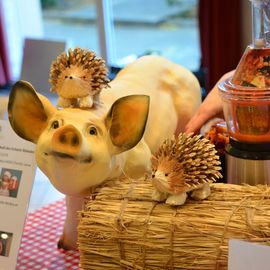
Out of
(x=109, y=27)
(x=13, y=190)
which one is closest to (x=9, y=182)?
(x=13, y=190)

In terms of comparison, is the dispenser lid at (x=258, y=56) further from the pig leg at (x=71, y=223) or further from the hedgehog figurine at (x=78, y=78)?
the pig leg at (x=71, y=223)

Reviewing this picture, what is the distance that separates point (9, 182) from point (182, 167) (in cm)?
34

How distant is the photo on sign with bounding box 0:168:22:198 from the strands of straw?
18 cm

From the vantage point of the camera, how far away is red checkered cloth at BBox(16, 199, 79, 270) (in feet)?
3.31

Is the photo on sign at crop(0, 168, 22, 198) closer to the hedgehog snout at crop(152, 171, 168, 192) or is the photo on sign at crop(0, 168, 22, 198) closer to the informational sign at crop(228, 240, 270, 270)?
the hedgehog snout at crop(152, 171, 168, 192)

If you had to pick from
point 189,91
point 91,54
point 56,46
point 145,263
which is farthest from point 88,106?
point 56,46

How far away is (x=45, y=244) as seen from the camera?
1.08 meters

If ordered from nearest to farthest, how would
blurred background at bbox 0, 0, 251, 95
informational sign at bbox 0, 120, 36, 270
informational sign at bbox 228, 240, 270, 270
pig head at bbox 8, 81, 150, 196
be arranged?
informational sign at bbox 228, 240, 270, 270 < pig head at bbox 8, 81, 150, 196 < informational sign at bbox 0, 120, 36, 270 < blurred background at bbox 0, 0, 251, 95

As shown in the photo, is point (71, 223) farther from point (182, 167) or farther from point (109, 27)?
point (109, 27)

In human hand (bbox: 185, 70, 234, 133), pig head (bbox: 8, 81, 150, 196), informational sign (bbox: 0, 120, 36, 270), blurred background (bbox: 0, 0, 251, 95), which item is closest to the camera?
pig head (bbox: 8, 81, 150, 196)

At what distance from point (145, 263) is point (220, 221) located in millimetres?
125

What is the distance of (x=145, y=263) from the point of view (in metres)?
0.80

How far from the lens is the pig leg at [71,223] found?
0.97 metres

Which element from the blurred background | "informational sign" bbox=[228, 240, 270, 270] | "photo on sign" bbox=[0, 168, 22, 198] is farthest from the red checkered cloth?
the blurred background
